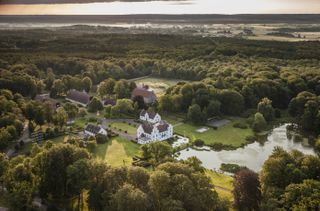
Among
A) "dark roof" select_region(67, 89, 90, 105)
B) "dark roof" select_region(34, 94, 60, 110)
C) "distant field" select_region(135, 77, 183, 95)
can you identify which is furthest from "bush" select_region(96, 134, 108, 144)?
"distant field" select_region(135, 77, 183, 95)

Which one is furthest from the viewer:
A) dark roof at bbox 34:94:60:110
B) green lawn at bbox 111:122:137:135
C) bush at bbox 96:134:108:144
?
dark roof at bbox 34:94:60:110

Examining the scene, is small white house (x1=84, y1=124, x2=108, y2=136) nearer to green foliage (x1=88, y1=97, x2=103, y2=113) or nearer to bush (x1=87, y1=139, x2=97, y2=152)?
bush (x1=87, y1=139, x2=97, y2=152)

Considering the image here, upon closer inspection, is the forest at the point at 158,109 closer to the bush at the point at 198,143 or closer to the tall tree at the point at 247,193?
the tall tree at the point at 247,193

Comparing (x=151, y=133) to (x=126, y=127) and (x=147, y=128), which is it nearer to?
(x=147, y=128)

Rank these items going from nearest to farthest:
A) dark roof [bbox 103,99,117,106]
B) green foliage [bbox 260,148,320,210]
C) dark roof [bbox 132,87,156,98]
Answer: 1. green foliage [bbox 260,148,320,210]
2. dark roof [bbox 103,99,117,106]
3. dark roof [bbox 132,87,156,98]

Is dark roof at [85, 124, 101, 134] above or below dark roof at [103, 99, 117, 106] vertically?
above

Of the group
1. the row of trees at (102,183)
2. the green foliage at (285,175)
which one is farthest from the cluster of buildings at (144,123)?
the green foliage at (285,175)

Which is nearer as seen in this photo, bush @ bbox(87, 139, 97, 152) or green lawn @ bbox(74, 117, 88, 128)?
bush @ bbox(87, 139, 97, 152)
